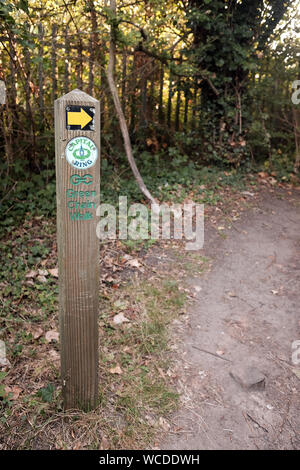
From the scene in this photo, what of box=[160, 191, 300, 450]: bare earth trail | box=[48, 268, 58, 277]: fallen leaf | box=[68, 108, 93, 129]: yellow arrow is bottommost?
box=[160, 191, 300, 450]: bare earth trail

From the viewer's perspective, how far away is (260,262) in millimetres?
4504

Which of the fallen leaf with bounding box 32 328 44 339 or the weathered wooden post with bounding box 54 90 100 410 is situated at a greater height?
the weathered wooden post with bounding box 54 90 100 410

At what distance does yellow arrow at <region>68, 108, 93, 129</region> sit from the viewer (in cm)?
183

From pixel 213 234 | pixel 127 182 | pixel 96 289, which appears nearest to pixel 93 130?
pixel 96 289

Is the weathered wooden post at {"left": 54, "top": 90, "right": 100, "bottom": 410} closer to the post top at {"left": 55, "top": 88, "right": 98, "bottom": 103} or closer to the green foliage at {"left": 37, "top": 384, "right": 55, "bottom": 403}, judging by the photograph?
the post top at {"left": 55, "top": 88, "right": 98, "bottom": 103}

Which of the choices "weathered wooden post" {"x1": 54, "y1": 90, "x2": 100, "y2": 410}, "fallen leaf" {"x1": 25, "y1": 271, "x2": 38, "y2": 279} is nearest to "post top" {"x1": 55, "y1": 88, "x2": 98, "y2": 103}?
"weathered wooden post" {"x1": 54, "y1": 90, "x2": 100, "y2": 410}

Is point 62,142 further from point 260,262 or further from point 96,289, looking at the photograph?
point 260,262

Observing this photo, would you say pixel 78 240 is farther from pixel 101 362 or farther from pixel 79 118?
pixel 101 362

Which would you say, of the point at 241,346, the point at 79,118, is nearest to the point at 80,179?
the point at 79,118

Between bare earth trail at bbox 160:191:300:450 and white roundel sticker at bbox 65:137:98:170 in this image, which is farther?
bare earth trail at bbox 160:191:300:450

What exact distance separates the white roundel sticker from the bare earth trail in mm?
1736

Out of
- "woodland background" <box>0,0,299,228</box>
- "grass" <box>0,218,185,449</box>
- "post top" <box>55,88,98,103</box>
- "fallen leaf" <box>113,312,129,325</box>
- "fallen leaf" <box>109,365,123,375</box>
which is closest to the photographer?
"post top" <box>55,88,98,103</box>

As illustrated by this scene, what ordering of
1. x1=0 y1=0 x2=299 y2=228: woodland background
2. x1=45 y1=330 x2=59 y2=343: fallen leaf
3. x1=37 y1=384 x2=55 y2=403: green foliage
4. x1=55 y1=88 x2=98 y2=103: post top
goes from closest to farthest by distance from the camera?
x1=55 y1=88 x2=98 y2=103: post top < x1=37 y1=384 x2=55 y2=403: green foliage < x1=45 y1=330 x2=59 y2=343: fallen leaf < x1=0 y1=0 x2=299 y2=228: woodland background
